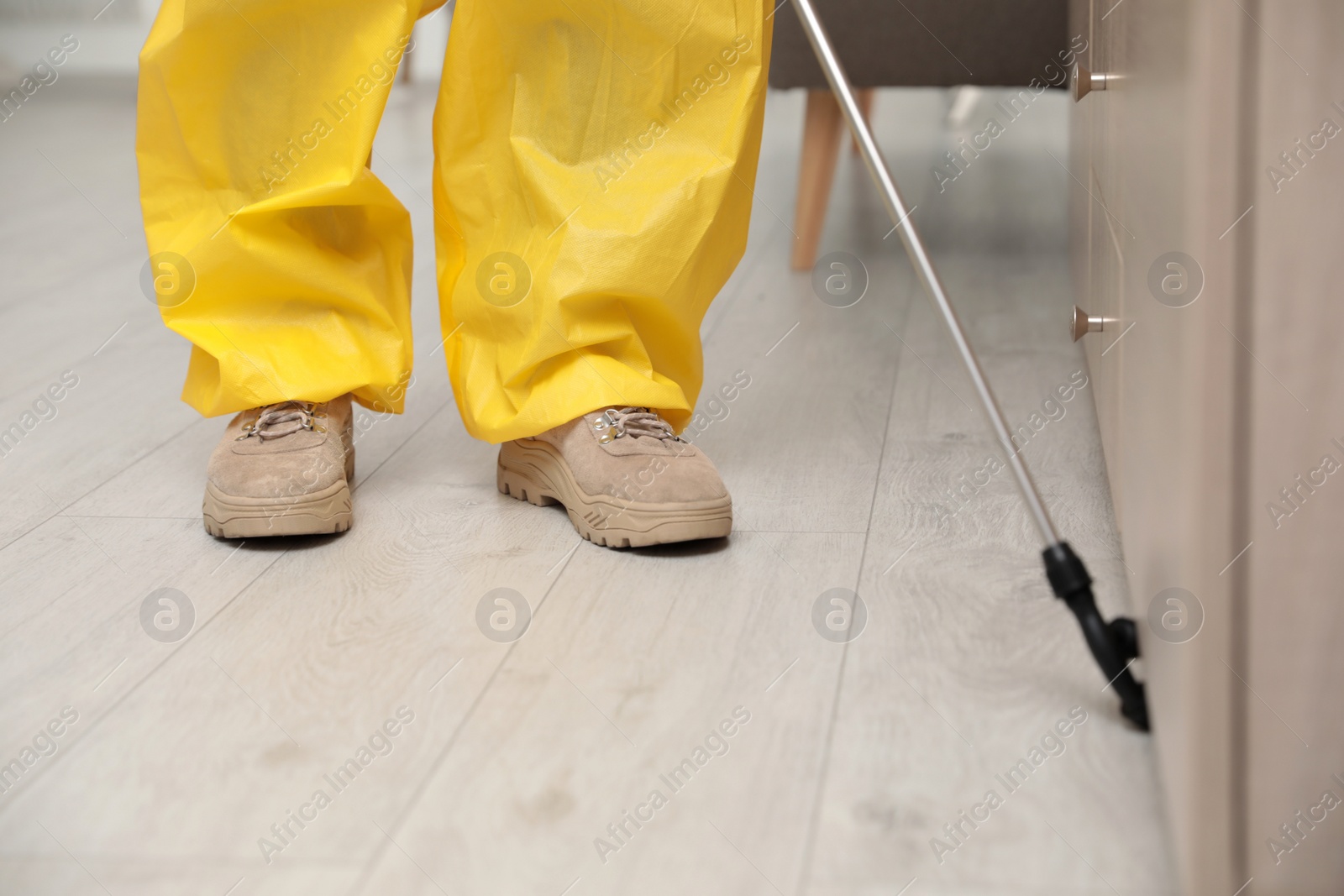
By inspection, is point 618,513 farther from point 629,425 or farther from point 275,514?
point 275,514

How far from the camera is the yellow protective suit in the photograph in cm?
89

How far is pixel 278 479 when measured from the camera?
0.90 meters

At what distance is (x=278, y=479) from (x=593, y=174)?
322 millimetres

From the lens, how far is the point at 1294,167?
0.44 metres

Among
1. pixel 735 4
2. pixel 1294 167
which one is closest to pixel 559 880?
pixel 1294 167

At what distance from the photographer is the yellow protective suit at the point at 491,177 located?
890mm

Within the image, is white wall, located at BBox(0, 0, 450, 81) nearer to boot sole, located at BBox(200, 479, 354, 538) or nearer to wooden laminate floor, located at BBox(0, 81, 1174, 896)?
wooden laminate floor, located at BBox(0, 81, 1174, 896)

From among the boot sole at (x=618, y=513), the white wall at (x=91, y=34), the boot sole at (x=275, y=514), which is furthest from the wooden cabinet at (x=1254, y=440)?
the white wall at (x=91, y=34)

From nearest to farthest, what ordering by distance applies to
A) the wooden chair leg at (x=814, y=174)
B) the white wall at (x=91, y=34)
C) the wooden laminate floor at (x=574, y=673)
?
1. the wooden laminate floor at (x=574, y=673)
2. the wooden chair leg at (x=814, y=174)
3. the white wall at (x=91, y=34)

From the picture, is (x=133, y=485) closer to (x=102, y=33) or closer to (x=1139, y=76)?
(x=1139, y=76)

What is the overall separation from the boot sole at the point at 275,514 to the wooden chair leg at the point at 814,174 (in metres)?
0.94

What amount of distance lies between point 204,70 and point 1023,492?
2.11ft

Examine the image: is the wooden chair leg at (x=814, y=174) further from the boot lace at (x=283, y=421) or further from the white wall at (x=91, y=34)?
the white wall at (x=91, y=34)

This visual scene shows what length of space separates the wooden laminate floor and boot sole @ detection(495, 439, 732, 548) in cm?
→ 2
